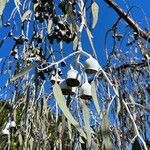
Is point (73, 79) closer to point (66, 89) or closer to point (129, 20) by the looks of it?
point (66, 89)

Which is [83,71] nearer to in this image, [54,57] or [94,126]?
[54,57]

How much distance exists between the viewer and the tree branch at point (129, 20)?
272cm

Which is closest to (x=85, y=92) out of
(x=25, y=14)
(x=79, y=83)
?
(x=79, y=83)

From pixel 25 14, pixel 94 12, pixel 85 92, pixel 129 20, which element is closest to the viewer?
pixel 85 92

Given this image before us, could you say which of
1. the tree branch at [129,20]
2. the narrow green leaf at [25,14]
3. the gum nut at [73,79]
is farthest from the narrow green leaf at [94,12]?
the tree branch at [129,20]

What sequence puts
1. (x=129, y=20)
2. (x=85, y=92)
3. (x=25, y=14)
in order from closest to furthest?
(x=85, y=92) → (x=25, y=14) → (x=129, y=20)

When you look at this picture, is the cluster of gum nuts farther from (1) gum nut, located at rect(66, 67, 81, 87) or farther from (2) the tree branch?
(2) the tree branch

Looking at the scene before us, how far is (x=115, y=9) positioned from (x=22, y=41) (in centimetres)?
55

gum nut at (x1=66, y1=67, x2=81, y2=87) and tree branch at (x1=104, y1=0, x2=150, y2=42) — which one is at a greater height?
tree branch at (x1=104, y1=0, x2=150, y2=42)

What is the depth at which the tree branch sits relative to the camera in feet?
8.94

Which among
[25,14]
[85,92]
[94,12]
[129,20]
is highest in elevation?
[129,20]

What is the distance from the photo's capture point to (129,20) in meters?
2.78

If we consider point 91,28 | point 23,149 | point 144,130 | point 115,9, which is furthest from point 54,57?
point 115,9

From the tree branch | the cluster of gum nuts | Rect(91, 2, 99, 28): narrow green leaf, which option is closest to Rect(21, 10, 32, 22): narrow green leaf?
Rect(91, 2, 99, 28): narrow green leaf
